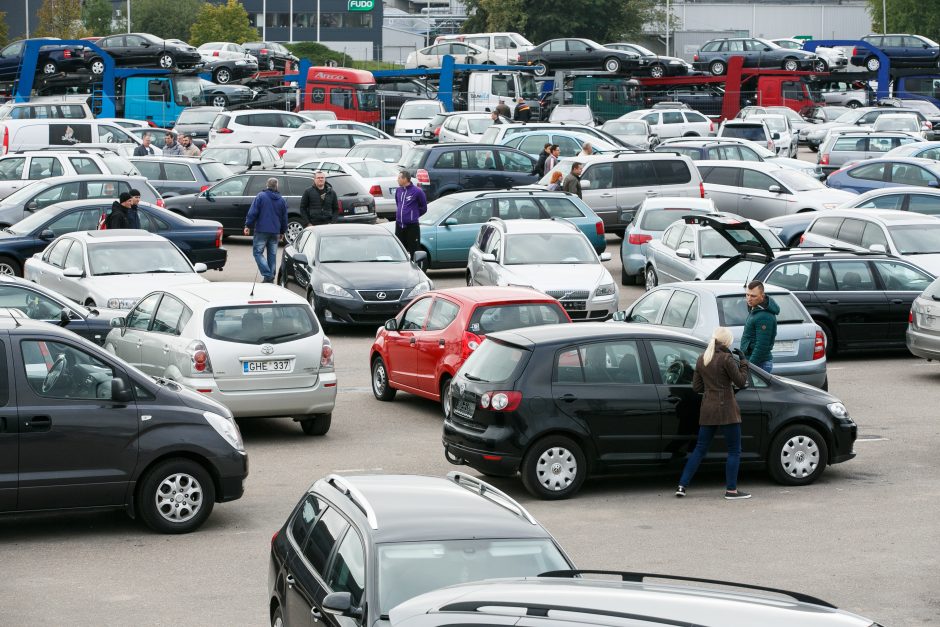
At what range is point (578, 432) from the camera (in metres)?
11.9

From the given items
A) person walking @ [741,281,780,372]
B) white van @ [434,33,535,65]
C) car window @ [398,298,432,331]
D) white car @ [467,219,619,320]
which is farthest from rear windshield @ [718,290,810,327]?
white van @ [434,33,535,65]

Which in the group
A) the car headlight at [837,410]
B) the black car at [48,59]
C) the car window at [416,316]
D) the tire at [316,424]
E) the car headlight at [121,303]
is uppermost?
the black car at [48,59]

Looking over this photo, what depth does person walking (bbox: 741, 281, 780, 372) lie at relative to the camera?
13930 mm

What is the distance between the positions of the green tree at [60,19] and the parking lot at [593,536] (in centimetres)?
6919

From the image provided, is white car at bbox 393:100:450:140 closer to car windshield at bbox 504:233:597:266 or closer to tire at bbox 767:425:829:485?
car windshield at bbox 504:233:597:266

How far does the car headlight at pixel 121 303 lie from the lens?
1855 cm

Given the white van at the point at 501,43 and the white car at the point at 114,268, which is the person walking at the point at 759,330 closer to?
the white car at the point at 114,268

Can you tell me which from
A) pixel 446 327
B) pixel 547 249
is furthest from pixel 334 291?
pixel 446 327

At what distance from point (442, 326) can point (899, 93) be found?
48516mm

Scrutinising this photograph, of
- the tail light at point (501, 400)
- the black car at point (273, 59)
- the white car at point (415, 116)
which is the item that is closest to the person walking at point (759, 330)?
the tail light at point (501, 400)

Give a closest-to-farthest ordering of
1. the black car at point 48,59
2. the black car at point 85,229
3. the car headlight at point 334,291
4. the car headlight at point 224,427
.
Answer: the car headlight at point 224,427 < the car headlight at point 334,291 < the black car at point 85,229 < the black car at point 48,59

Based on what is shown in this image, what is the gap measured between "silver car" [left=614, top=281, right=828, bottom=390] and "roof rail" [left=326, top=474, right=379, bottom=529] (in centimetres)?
885

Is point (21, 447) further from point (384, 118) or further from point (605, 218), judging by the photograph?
point (384, 118)

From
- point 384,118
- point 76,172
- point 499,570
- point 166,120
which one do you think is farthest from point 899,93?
point 499,570
